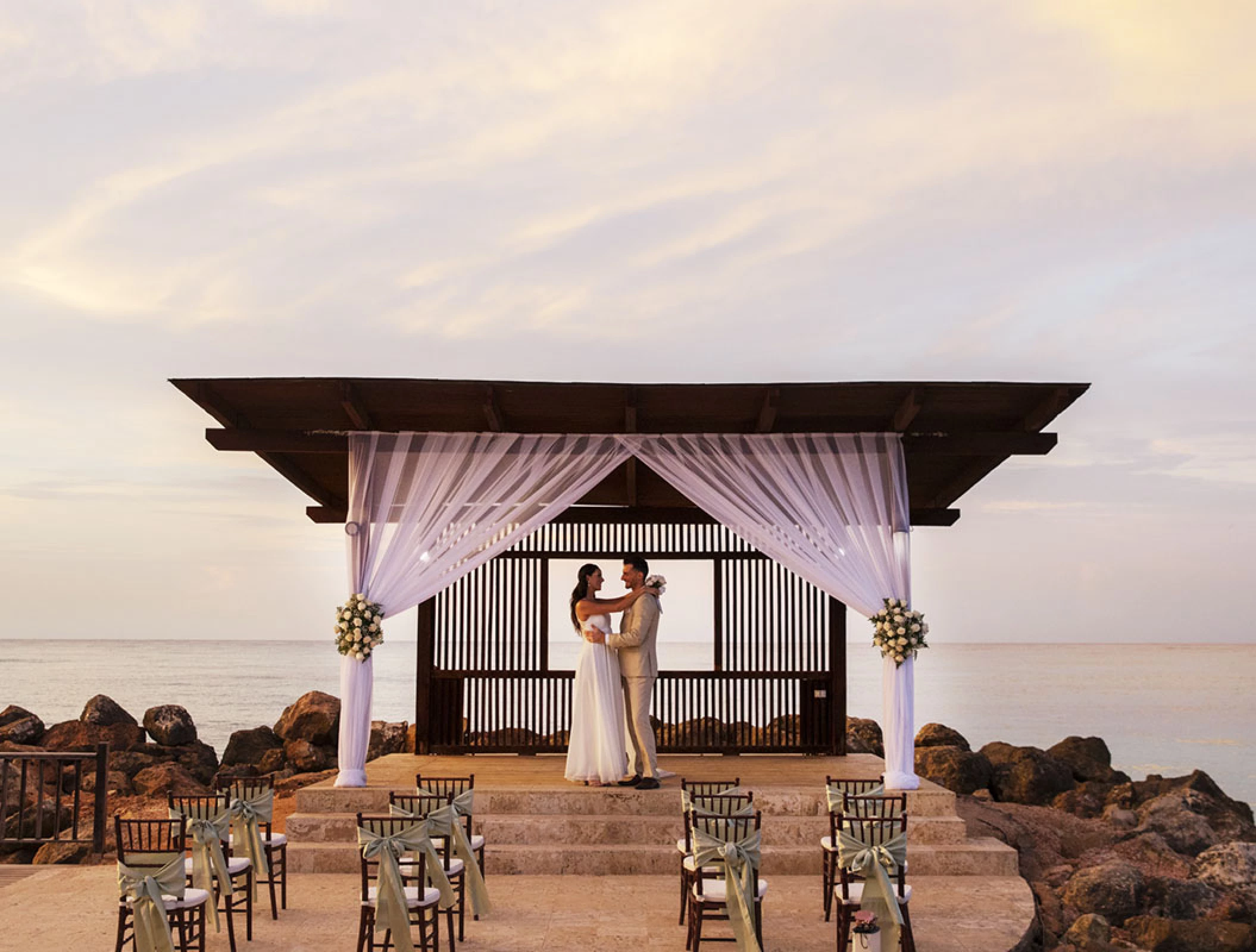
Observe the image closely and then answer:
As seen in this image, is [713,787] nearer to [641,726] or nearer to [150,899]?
[641,726]

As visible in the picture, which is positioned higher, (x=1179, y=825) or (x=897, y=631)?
(x=897, y=631)

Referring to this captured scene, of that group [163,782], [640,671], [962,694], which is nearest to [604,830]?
[640,671]

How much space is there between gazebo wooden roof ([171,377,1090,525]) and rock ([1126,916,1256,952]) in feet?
12.4

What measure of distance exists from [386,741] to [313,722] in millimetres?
1674

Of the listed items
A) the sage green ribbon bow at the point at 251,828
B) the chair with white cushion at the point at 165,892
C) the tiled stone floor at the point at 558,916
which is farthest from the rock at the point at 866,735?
the chair with white cushion at the point at 165,892

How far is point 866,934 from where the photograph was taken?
5965mm

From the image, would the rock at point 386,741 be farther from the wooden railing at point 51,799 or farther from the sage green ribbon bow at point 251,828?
the sage green ribbon bow at point 251,828

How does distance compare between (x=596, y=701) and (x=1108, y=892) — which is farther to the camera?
(x=596, y=701)

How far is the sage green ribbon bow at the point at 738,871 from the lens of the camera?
6172 millimetres

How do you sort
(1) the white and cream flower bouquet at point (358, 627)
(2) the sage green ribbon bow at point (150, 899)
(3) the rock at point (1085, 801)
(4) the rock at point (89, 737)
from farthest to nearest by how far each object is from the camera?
(4) the rock at point (89, 737)
(3) the rock at point (1085, 801)
(1) the white and cream flower bouquet at point (358, 627)
(2) the sage green ribbon bow at point (150, 899)

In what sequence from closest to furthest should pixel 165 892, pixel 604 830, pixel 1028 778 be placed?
pixel 165 892 < pixel 604 830 < pixel 1028 778

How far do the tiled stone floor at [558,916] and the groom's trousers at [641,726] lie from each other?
1.19 meters

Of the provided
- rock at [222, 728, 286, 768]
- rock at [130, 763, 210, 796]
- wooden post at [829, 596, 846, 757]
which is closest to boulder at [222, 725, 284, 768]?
rock at [222, 728, 286, 768]

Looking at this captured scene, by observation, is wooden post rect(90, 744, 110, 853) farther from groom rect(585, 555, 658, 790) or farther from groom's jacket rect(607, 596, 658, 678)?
groom's jacket rect(607, 596, 658, 678)
